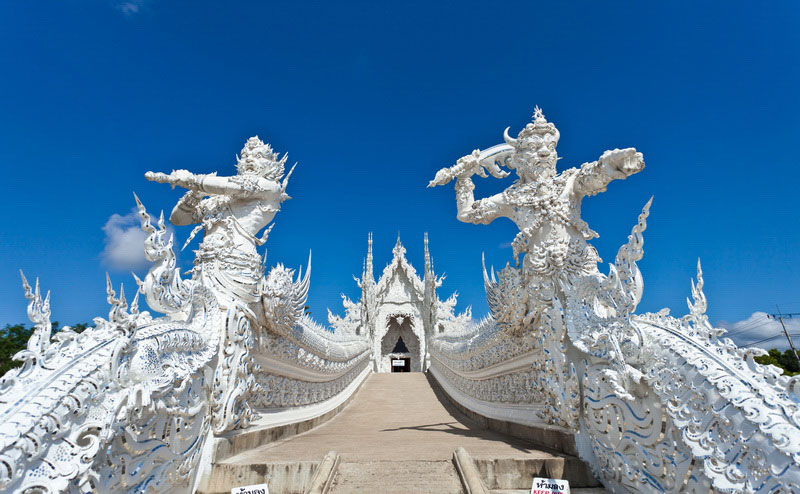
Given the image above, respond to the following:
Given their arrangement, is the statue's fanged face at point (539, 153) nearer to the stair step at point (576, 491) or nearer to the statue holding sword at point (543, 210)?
the statue holding sword at point (543, 210)

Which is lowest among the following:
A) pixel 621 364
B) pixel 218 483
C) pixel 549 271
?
pixel 218 483

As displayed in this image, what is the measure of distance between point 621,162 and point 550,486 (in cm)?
282

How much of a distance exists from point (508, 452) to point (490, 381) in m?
2.56

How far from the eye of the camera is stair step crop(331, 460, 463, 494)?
10.3 ft

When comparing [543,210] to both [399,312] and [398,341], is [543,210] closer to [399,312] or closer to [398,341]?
[399,312]

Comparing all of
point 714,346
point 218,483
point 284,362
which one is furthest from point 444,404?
point 714,346

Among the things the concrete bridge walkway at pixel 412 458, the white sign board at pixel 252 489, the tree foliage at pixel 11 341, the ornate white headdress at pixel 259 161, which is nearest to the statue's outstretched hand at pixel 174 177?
the ornate white headdress at pixel 259 161

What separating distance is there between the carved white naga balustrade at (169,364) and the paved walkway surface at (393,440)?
2.03 ft

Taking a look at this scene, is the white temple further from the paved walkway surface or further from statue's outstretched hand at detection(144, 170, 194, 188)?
the paved walkway surface

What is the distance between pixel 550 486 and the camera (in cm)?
296

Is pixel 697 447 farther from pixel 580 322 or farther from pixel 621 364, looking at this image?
pixel 580 322

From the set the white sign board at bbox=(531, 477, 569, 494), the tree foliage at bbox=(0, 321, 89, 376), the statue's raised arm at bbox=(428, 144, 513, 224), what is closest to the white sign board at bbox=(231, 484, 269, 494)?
the white sign board at bbox=(531, 477, 569, 494)

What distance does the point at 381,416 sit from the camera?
8.47m

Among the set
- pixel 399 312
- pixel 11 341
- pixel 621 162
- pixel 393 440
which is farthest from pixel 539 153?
pixel 11 341
